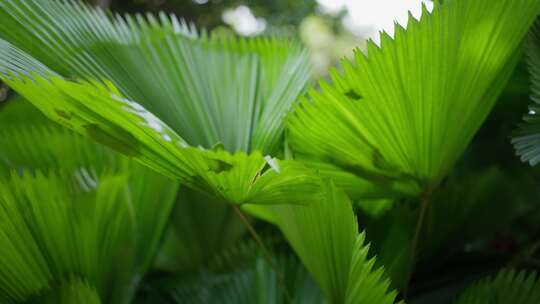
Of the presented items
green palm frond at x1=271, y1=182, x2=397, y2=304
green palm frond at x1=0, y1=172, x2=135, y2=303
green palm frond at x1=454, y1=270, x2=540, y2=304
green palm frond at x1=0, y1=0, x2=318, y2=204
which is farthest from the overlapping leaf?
green palm frond at x1=454, y1=270, x2=540, y2=304

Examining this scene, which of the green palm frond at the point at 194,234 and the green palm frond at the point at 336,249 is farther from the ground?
the green palm frond at the point at 194,234

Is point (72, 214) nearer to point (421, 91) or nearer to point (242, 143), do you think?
point (242, 143)

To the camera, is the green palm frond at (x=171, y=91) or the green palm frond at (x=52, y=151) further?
the green palm frond at (x=52, y=151)

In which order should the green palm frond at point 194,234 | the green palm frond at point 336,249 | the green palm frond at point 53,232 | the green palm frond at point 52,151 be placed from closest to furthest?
the green palm frond at point 336,249
the green palm frond at point 53,232
the green palm frond at point 52,151
the green palm frond at point 194,234

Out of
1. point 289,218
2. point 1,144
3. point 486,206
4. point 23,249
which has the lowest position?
point 486,206

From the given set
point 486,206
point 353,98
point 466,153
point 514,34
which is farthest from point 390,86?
point 466,153

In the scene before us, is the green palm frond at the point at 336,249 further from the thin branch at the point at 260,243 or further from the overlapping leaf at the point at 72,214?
the overlapping leaf at the point at 72,214

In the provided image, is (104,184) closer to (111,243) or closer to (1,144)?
(111,243)

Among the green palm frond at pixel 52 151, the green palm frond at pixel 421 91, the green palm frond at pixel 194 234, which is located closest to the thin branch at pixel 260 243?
the green palm frond at pixel 421 91
